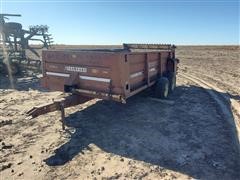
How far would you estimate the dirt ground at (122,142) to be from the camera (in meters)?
4.11

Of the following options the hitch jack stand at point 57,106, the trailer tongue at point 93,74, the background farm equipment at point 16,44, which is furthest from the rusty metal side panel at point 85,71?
the background farm equipment at point 16,44

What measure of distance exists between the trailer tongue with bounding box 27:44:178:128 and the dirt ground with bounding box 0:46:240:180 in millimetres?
615

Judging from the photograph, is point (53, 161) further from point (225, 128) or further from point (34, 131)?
point (225, 128)

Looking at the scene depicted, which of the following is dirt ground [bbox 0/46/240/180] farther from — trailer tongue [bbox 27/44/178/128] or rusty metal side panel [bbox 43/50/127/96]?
rusty metal side panel [bbox 43/50/127/96]

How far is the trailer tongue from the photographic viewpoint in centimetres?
554

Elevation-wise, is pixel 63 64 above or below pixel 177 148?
above

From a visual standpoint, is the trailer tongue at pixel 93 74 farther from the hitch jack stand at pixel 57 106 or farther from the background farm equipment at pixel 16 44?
the background farm equipment at pixel 16 44

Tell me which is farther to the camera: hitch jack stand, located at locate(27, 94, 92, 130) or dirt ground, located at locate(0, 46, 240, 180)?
hitch jack stand, located at locate(27, 94, 92, 130)

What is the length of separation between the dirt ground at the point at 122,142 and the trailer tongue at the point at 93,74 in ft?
2.02

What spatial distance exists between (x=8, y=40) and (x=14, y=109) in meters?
7.86

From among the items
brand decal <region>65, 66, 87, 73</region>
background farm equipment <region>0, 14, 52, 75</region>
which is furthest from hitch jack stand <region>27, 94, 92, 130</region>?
background farm equipment <region>0, 14, 52, 75</region>

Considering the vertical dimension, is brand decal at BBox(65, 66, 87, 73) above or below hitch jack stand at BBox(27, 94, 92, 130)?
above

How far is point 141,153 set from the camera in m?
4.69

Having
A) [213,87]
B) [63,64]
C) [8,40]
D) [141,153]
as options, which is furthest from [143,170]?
[8,40]
